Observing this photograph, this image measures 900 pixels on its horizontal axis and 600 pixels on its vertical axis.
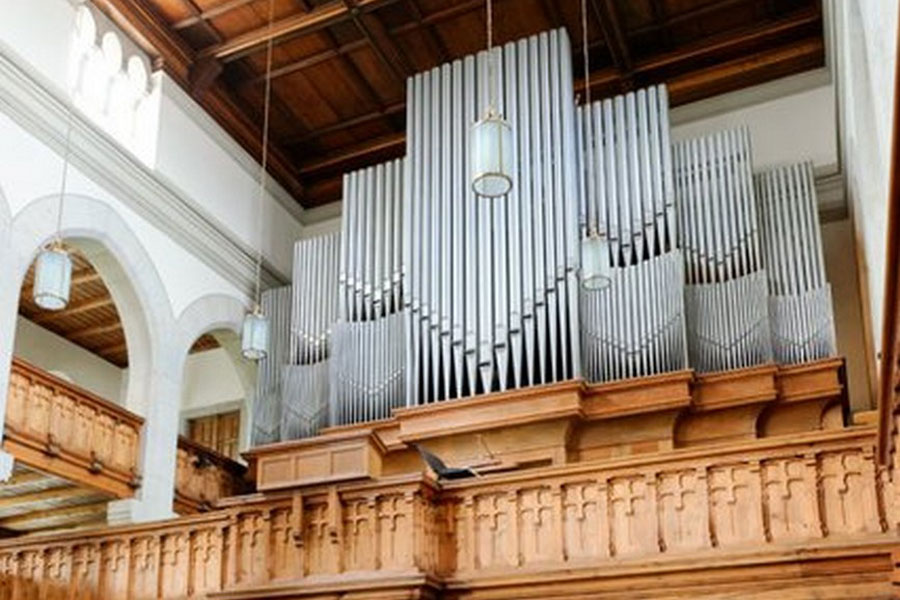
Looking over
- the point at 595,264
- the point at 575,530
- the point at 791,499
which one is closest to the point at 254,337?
the point at 595,264

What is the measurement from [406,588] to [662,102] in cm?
588

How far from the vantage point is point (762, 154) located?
12.4m

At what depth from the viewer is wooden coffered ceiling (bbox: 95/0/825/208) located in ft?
40.3

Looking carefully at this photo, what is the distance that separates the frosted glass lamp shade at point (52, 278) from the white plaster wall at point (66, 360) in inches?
280

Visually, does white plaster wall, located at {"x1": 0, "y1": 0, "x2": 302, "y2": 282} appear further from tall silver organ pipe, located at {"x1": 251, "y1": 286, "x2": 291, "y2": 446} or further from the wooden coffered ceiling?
tall silver organ pipe, located at {"x1": 251, "y1": 286, "x2": 291, "y2": 446}

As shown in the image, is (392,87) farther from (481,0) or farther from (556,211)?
(556,211)

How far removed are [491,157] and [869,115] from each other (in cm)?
270

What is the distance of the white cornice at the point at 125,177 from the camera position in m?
10.5

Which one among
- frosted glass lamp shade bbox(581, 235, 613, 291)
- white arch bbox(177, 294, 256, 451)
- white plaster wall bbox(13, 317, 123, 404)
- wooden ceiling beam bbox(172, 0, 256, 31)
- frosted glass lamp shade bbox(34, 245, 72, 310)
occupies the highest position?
wooden ceiling beam bbox(172, 0, 256, 31)

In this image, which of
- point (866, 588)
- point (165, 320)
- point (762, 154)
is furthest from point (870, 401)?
point (165, 320)

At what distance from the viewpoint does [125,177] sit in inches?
462

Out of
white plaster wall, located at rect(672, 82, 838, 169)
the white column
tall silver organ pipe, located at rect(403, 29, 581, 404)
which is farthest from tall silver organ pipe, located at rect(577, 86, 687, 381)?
the white column

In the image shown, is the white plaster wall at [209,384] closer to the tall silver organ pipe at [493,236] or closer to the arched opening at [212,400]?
the arched opening at [212,400]

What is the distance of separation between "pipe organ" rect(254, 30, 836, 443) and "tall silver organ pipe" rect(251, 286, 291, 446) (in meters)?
0.03
